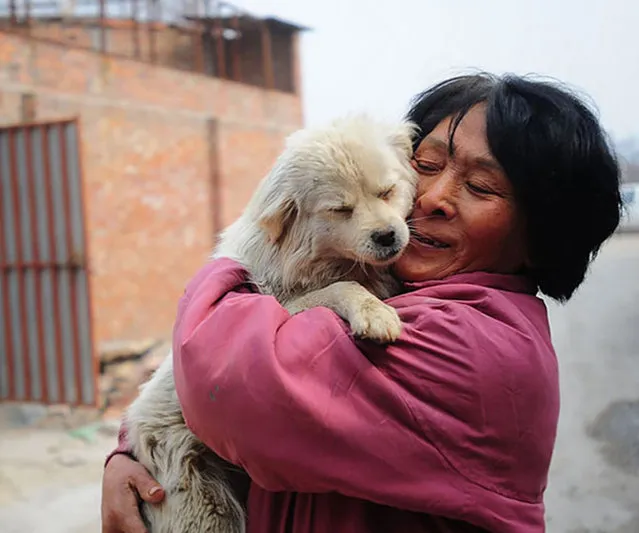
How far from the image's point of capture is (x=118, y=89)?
349 inches

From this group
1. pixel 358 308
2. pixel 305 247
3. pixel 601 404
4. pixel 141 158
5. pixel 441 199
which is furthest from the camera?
pixel 141 158

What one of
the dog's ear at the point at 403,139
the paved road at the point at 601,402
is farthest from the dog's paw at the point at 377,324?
the paved road at the point at 601,402

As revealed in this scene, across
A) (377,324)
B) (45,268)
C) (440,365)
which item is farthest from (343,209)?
(45,268)

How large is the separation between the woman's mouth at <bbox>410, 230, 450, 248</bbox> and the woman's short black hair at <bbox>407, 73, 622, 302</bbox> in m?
0.21

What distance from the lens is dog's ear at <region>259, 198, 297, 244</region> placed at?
77.8 inches

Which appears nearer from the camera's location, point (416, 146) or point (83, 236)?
point (416, 146)

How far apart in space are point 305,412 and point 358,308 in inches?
14.2

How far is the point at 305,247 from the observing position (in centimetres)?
200

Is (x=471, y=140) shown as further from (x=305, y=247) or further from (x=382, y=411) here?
(x=382, y=411)

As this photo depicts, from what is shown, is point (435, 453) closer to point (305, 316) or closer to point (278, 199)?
point (305, 316)

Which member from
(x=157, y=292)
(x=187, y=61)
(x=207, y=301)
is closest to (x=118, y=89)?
(x=157, y=292)

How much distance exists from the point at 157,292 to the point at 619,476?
6934mm

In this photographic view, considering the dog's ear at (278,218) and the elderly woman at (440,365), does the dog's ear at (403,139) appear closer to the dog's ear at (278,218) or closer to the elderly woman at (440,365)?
the elderly woman at (440,365)

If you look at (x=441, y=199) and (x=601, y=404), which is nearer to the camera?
(x=441, y=199)
